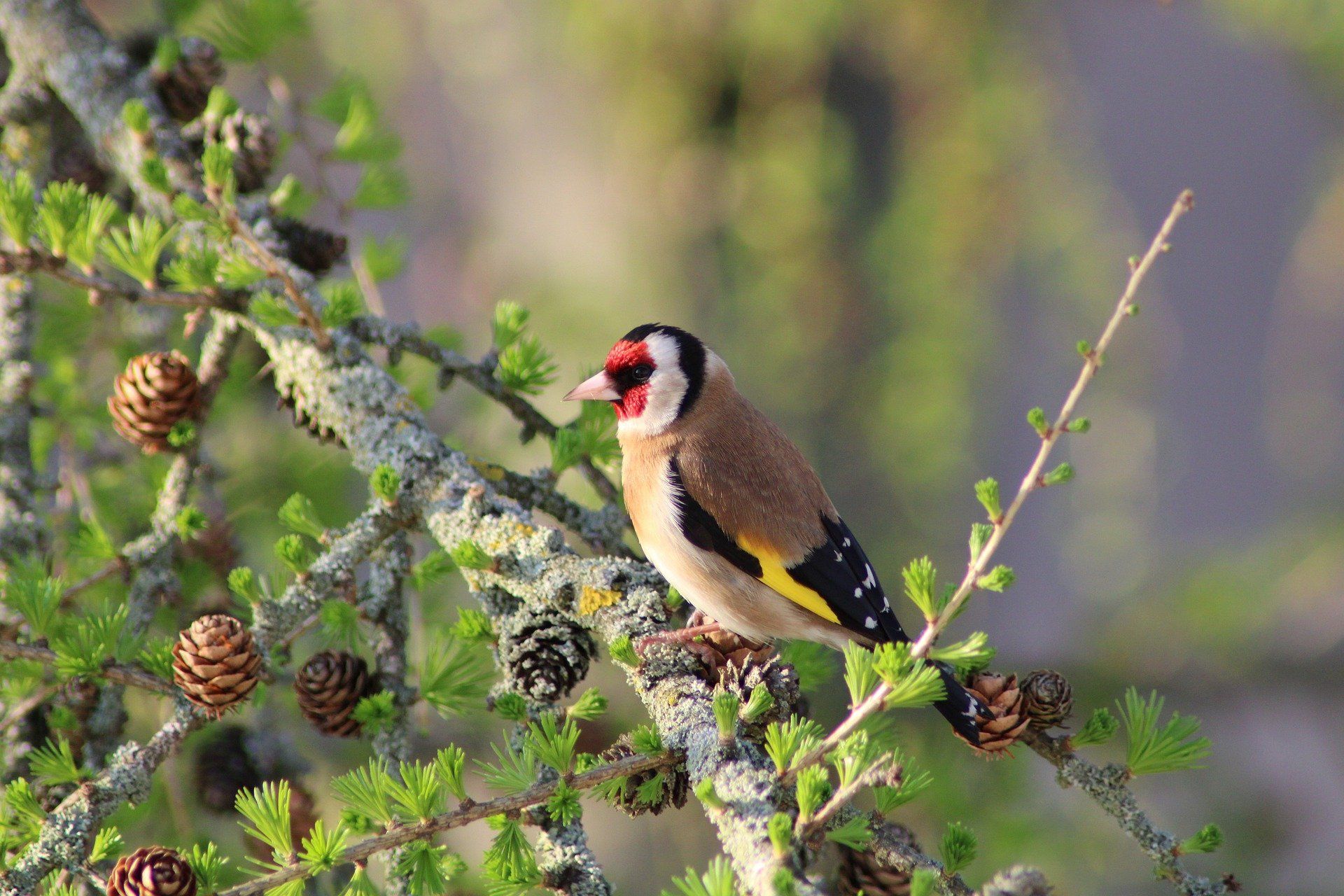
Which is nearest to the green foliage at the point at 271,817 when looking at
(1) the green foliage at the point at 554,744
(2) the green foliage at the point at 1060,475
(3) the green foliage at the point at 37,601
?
(1) the green foliage at the point at 554,744

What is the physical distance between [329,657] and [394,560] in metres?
0.17

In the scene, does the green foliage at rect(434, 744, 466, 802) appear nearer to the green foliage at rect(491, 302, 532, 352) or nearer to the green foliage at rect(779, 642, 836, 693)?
the green foliage at rect(779, 642, 836, 693)

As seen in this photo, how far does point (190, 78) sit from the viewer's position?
1.79 metres

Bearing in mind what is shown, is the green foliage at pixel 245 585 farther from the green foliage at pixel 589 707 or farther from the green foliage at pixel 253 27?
the green foliage at pixel 253 27

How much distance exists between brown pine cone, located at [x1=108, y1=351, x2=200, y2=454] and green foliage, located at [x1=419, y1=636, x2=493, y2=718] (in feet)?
1.75

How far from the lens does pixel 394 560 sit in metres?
1.44

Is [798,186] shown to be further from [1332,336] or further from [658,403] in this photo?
[1332,336]

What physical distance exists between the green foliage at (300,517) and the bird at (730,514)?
48 cm

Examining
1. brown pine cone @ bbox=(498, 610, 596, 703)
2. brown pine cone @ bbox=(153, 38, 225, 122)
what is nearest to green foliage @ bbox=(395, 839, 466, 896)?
brown pine cone @ bbox=(498, 610, 596, 703)

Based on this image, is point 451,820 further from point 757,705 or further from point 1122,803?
point 1122,803

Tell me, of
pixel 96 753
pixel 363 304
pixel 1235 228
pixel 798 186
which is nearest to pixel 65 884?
pixel 96 753

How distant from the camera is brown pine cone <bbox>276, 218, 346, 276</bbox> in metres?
1.72

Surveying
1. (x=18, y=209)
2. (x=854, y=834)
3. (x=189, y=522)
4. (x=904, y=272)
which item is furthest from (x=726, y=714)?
→ (x=904, y=272)

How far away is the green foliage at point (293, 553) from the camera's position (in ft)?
4.13
